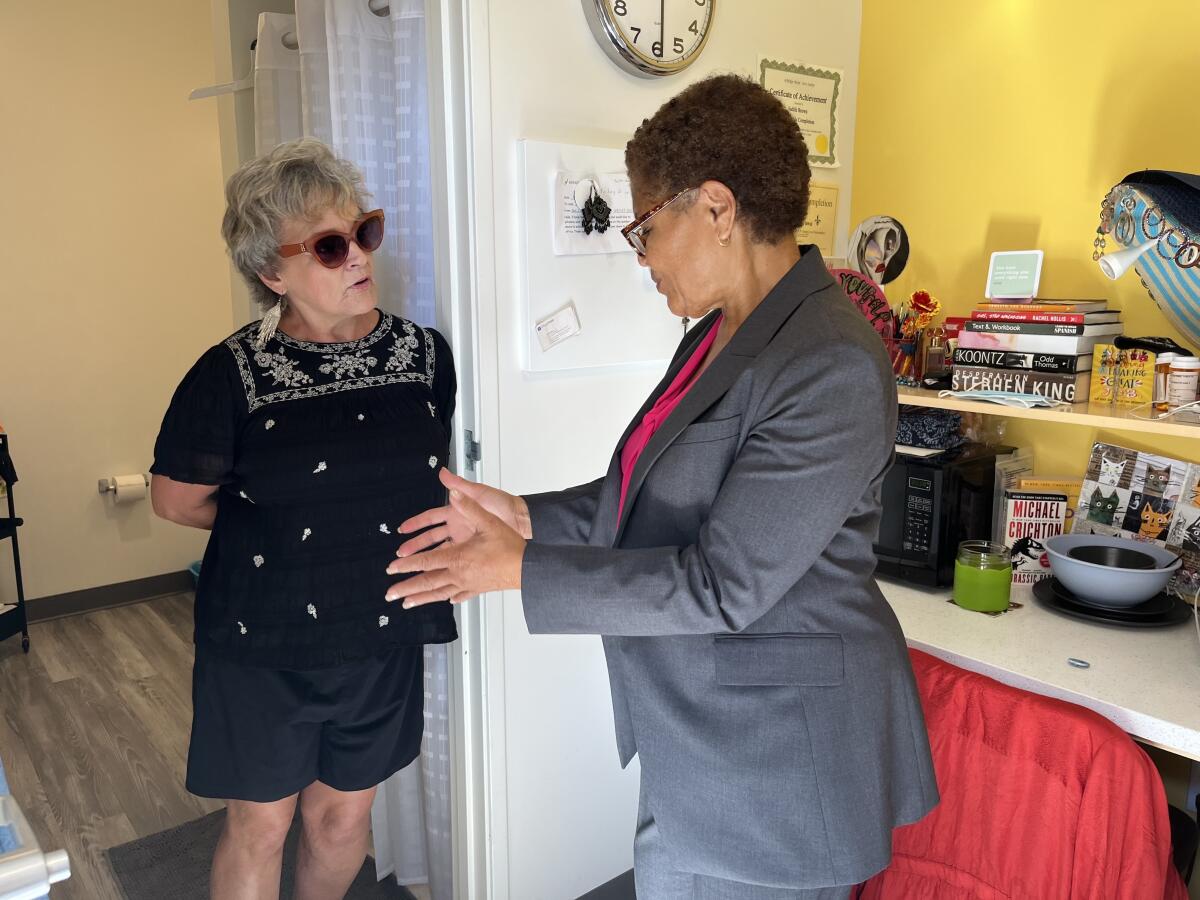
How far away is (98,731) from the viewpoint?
2.89 meters

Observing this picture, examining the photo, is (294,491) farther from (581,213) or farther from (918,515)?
(918,515)

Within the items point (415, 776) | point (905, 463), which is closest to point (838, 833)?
point (905, 463)

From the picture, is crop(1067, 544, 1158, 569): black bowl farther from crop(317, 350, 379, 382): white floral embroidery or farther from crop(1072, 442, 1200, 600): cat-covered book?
crop(317, 350, 379, 382): white floral embroidery

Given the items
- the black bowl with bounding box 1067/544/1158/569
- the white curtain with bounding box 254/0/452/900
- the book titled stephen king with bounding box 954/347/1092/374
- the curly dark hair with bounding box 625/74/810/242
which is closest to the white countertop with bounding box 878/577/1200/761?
the black bowl with bounding box 1067/544/1158/569

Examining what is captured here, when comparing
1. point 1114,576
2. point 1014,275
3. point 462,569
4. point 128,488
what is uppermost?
point 1014,275

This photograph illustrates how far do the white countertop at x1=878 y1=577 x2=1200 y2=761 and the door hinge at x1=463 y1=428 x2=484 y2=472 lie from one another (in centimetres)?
91

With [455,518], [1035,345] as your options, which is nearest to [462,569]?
[455,518]

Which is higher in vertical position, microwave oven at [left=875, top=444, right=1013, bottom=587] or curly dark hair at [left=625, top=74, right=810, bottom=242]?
curly dark hair at [left=625, top=74, right=810, bottom=242]

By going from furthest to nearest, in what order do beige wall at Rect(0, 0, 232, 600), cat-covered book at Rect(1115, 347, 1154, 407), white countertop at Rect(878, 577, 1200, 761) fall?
beige wall at Rect(0, 0, 232, 600), cat-covered book at Rect(1115, 347, 1154, 407), white countertop at Rect(878, 577, 1200, 761)

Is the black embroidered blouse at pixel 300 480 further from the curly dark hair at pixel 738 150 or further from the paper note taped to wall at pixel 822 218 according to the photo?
the paper note taped to wall at pixel 822 218

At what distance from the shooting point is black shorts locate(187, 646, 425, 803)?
5.24 ft

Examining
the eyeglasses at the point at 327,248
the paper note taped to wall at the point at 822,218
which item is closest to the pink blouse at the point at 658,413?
the eyeglasses at the point at 327,248

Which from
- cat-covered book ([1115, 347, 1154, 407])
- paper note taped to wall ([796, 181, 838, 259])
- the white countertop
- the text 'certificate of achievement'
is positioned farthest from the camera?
paper note taped to wall ([796, 181, 838, 259])

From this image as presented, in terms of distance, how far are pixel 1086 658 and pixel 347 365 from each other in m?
1.42
